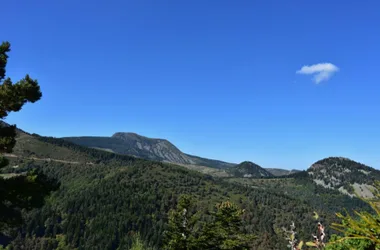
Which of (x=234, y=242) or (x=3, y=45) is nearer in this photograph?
(x=3, y=45)

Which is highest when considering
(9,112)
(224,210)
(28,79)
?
(28,79)

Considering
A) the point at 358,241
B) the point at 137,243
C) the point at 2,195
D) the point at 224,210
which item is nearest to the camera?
the point at 358,241

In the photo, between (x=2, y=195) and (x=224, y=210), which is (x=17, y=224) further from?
(x=224, y=210)

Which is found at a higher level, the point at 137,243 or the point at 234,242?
the point at 234,242

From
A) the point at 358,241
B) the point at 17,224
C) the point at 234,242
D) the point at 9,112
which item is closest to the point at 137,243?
the point at 234,242

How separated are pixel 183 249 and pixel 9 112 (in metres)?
26.1

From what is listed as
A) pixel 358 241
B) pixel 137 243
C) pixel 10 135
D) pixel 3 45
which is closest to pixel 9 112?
pixel 10 135

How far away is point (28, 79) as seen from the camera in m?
22.3

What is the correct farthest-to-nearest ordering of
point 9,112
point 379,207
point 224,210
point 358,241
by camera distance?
point 224,210 → point 9,112 → point 358,241 → point 379,207

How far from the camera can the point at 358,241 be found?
6840mm

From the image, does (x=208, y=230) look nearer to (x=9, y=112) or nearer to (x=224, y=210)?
(x=224, y=210)

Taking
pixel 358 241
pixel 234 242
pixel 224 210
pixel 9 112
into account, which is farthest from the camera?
pixel 224 210

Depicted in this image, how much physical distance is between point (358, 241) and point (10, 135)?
73.5 feet

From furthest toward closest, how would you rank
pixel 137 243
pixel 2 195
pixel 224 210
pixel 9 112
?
pixel 137 243 → pixel 224 210 → pixel 9 112 → pixel 2 195
